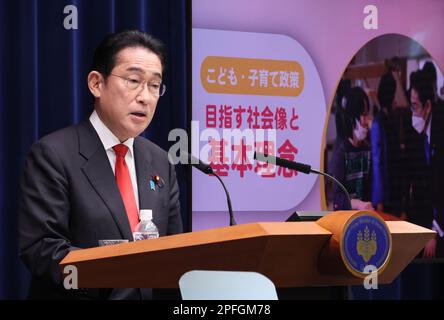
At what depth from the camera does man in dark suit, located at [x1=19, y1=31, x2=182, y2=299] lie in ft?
5.67

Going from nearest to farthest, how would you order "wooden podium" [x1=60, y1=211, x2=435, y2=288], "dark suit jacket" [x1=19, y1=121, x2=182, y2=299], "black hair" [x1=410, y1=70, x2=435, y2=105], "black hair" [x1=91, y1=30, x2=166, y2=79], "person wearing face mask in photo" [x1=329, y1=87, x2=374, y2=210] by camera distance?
"wooden podium" [x1=60, y1=211, x2=435, y2=288] → "dark suit jacket" [x1=19, y1=121, x2=182, y2=299] → "black hair" [x1=91, y1=30, x2=166, y2=79] → "person wearing face mask in photo" [x1=329, y1=87, x2=374, y2=210] → "black hair" [x1=410, y1=70, x2=435, y2=105]

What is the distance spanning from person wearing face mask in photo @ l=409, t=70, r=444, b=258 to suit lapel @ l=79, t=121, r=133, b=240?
161 cm

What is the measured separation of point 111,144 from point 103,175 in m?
0.15

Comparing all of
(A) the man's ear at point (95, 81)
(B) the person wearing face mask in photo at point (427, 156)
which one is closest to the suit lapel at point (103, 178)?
(A) the man's ear at point (95, 81)

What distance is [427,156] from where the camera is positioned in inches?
117

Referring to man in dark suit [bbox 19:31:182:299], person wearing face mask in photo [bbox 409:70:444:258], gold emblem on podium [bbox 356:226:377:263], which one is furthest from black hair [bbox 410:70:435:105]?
gold emblem on podium [bbox 356:226:377:263]

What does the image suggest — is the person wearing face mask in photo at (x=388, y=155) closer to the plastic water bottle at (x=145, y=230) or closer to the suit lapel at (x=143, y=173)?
the suit lapel at (x=143, y=173)

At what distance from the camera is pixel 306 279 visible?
3.17ft

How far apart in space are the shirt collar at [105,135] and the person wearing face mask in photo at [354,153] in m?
1.13

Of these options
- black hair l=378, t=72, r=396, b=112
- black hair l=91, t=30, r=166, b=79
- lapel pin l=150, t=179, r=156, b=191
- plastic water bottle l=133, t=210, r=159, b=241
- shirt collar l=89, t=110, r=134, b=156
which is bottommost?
plastic water bottle l=133, t=210, r=159, b=241

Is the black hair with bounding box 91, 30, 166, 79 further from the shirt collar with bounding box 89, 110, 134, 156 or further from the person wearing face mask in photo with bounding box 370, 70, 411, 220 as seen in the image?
the person wearing face mask in photo with bounding box 370, 70, 411, 220
